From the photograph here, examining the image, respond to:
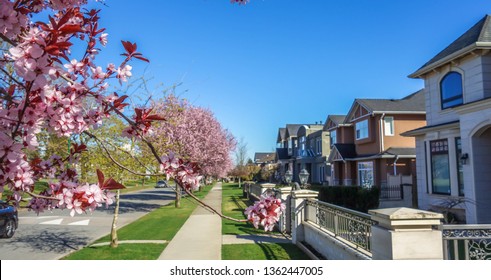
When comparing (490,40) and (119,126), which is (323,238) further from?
(490,40)

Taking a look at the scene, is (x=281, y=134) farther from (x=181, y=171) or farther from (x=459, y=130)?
(x=181, y=171)

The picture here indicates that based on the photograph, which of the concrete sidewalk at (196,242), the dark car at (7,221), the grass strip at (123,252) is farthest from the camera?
the dark car at (7,221)

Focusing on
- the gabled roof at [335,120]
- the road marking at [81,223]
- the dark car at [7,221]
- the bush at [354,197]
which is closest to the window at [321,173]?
the gabled roof at [335,120]

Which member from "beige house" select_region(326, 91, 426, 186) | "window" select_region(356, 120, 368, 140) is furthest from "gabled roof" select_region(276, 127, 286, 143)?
"window" select_region(356, 120, 368, 140)

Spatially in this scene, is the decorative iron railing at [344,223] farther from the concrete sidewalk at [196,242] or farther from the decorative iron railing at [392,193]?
the decorative iron railing at [392,193]

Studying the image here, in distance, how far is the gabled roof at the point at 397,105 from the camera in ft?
82.8

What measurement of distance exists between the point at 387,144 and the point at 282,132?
1412 inches

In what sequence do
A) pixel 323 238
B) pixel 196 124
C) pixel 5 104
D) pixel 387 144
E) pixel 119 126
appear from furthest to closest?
pixel 196 124 → pixel 387 144 → pixel 119 126 → pixel 323 238 → pixel 5 104

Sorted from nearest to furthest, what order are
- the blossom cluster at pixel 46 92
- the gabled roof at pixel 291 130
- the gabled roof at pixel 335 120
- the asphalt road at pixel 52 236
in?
the blossom cluster at pixel 46 92 → the asphalt road at pixel 52 236 → the gabled roof at pixel 335 120 → the gabled roof at pixel 291 130

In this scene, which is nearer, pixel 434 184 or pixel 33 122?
pixel 33 122

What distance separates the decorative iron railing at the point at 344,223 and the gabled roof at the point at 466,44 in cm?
842

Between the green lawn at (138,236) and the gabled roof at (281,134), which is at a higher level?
the gabled roof at (281,134)

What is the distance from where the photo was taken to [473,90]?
44.1 feet

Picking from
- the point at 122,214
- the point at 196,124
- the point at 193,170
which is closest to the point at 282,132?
the point at 196,124
